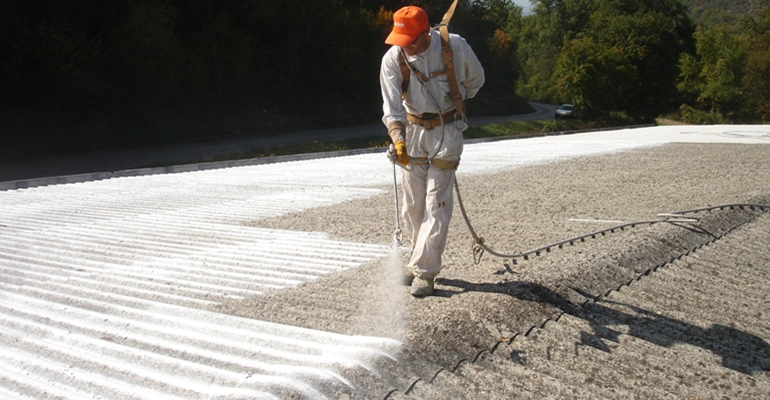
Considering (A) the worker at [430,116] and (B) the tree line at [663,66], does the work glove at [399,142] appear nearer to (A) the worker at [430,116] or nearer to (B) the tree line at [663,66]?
(A) the worker at [430,116]

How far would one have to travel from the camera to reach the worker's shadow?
13.1 feet

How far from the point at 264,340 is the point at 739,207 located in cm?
646

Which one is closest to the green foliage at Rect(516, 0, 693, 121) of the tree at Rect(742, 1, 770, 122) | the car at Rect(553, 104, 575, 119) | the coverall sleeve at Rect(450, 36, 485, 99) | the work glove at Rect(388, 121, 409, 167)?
the car at Rect(553, 104, 575, 119)

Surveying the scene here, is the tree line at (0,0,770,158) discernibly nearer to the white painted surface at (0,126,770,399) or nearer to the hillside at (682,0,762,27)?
the white painted surface at (0,126,770,399)

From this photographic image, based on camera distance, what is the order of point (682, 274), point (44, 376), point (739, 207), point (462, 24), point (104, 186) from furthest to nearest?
point (462, 24), point (104, 186), point (739, 207), point (682, 274), point (44, 376)


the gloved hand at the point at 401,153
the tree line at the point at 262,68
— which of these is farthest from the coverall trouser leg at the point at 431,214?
the tree line at the point at 262,68

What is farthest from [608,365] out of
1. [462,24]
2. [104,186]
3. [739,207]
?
[462,24]

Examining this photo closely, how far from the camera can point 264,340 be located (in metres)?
3.63

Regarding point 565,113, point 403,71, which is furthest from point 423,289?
point 565,113

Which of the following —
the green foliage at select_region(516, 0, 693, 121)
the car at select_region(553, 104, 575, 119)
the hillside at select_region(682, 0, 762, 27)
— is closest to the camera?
the green foliage at select_region(516, 0, 693, 121)

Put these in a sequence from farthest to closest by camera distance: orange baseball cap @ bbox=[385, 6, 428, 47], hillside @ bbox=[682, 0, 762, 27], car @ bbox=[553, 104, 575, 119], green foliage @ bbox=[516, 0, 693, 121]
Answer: hillside @ bbox=[682, 0, 762, 27]
car @ bbox=[553, 104, 575, 119]
green foliage @ bbox=[516, 0, 693, 121]
orange baseball cap @ bbox=[385, 6, 428, 47]

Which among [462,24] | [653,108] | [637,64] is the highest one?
[462,24]

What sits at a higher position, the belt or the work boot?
the belt

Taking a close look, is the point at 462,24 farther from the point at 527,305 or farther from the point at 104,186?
the point at 527,305
